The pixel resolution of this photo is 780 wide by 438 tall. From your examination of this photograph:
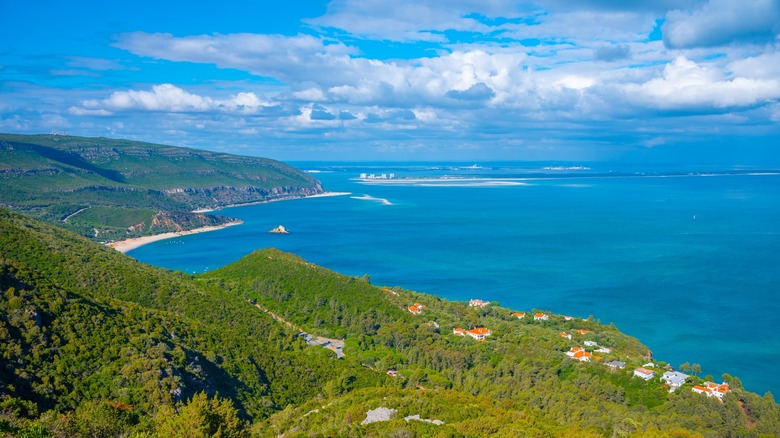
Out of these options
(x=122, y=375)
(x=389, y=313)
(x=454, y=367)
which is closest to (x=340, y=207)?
(x=389, y=313)

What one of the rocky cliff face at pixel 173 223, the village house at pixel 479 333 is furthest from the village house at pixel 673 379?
the rocky cliff face at pixel 173 223

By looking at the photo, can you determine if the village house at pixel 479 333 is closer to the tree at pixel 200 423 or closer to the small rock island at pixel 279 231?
the tree at pixel 200 423

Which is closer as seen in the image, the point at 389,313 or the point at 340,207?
the point at 389,313

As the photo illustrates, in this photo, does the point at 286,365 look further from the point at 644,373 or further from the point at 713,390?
the point at 713,390

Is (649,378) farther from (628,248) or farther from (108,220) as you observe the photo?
(108,220)

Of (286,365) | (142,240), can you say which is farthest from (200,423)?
(142,240)

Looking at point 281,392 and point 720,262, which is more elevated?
point 720,262

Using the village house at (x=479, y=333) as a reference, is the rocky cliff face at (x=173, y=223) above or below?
below
